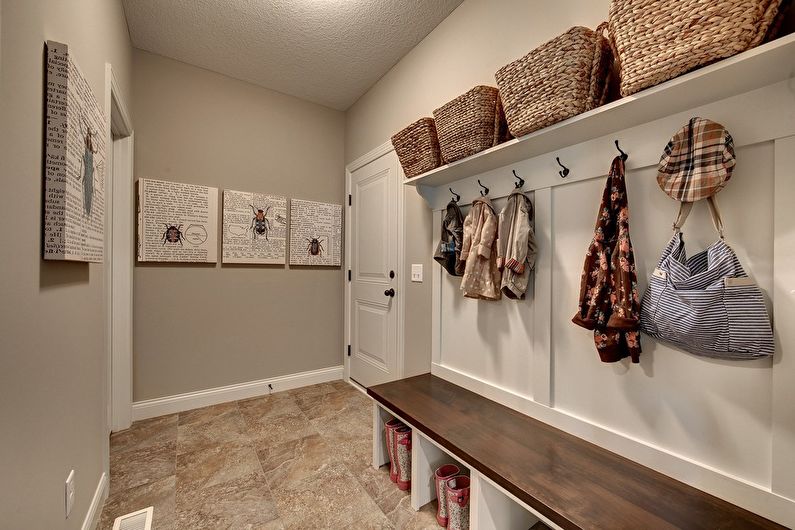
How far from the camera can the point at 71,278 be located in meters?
1.18

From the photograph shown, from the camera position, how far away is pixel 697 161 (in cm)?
99

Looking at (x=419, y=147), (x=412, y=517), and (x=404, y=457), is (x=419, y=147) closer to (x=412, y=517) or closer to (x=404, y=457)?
(x=404, y=457)

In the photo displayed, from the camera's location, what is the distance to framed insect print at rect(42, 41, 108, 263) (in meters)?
1.00

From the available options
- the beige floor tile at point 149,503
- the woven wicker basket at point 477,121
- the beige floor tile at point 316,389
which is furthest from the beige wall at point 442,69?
the beige floor tile at point 149,503

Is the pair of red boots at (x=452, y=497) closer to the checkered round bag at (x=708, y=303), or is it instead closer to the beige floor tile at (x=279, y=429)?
the checkered round bag at (x=708, y=303)

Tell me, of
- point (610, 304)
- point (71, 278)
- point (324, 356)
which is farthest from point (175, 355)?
point (610, 304)

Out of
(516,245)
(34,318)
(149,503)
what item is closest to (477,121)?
(516,245)

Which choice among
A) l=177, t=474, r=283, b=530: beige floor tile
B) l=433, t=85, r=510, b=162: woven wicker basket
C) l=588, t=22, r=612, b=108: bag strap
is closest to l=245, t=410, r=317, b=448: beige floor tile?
l=177, t=474, r=283, b=530: beige floor tile

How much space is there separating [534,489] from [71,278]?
1.69 m

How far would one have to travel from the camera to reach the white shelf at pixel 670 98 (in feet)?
2.72

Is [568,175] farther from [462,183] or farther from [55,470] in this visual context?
[55,470]

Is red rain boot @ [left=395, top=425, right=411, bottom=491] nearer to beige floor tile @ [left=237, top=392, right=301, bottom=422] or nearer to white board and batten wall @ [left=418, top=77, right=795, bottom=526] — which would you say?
white board and batten wall @ [left=418, top=77, right=795, bottom=526]

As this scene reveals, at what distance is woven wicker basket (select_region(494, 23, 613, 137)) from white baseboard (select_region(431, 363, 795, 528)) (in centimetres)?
116

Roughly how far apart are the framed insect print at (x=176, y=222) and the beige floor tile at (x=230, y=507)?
159cm
